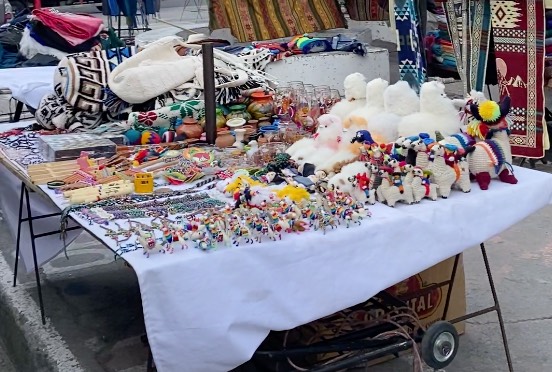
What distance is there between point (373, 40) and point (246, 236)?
6.25 meters

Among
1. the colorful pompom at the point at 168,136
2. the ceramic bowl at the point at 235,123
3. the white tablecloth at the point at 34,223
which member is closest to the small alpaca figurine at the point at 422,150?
the ceramic bowl at the point at 235,123

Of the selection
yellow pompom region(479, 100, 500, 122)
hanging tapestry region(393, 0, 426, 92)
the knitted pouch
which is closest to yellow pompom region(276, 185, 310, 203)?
yellow pompom region(479, 100, 500, 122)

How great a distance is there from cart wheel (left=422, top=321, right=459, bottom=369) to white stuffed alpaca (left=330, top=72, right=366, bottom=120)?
34.7 inches

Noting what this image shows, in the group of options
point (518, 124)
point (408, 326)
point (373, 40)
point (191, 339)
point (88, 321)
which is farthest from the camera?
point (373, 40)

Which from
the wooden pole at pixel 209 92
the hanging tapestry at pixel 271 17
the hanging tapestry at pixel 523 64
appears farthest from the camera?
the hanging tapestry at pixel 271 17

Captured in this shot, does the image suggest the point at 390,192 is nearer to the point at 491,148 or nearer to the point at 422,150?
the point at 422,150

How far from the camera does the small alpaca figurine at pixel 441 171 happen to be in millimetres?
2408

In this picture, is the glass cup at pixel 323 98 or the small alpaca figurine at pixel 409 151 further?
the glass cup at pixel 323 98

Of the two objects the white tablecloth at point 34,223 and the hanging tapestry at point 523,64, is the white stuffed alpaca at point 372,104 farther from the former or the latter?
the hanging tapestry at point 523,64

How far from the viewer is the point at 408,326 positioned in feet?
8.79

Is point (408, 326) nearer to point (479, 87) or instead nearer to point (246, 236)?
point (246, 236)

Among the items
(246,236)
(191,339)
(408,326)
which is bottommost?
(408,326)

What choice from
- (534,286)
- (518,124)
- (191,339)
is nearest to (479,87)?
(518,124)

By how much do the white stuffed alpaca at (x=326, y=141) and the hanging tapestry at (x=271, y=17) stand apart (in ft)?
15.7
